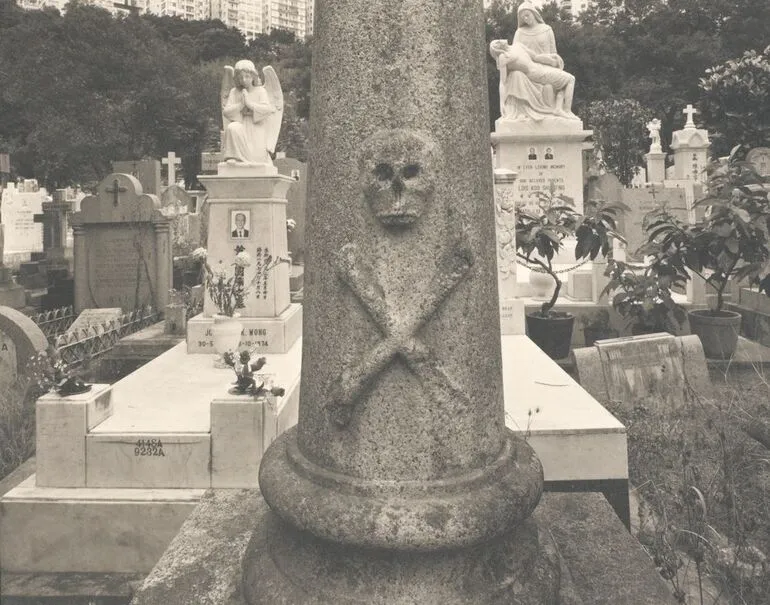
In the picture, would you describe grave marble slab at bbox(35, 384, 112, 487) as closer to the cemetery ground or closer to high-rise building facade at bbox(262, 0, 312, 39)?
the cemetery ground

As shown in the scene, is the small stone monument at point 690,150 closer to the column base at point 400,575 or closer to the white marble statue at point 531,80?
the white marble statue at point 531,80

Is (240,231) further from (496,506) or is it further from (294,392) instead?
(496,506)

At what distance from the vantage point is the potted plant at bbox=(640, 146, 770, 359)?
705 cm

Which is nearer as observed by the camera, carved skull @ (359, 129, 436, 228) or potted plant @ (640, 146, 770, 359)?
carved skull @ (359, 129, 436, 228)

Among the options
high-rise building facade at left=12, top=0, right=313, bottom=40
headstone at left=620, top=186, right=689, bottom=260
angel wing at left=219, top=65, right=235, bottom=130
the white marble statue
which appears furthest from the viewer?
high-rise building facade at left=12, top=0, right=313, bottom=40

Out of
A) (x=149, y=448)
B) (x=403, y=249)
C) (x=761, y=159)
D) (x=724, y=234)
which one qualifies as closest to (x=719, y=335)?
(x=724, y=234)

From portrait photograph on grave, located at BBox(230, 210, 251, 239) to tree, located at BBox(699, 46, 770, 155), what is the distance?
59.0 feet

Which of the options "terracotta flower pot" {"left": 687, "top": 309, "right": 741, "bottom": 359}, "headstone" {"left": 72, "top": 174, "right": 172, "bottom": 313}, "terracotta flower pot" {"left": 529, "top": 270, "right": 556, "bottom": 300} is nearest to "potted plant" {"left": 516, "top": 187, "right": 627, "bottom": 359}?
"terracotta flower pot" {"left": 529, "top": 270, "right": 556, "bottom": 300}

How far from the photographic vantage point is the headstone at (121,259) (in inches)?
399

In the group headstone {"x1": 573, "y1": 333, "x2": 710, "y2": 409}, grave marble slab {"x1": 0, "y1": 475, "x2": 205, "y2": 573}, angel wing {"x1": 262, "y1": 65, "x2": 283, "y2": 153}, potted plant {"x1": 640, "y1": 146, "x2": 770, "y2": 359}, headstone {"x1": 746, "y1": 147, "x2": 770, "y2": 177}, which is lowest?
grave marble slab {"x1": 0, "y1": 475, "x2": 205, "y2": 573}

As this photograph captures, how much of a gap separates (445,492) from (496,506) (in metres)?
0.15

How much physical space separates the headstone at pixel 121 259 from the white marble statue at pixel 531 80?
7.31m

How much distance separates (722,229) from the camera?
7.05m

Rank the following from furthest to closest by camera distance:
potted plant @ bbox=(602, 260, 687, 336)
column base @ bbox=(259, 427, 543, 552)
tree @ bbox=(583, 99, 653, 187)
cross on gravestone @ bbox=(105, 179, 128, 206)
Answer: tree @ bbox=(583, 99, 653, 187) < cross on gravestone @ bbox=(105, 179, 128, 206) < potted plant @ bbox=(602, 260, 687, 336) < column base @ bbox=(259, 427, 543, 552)
